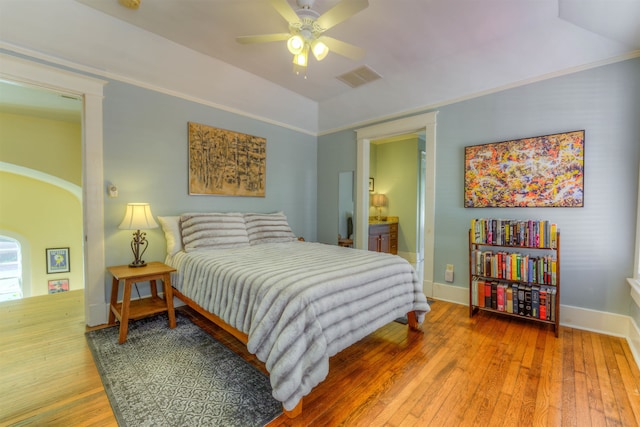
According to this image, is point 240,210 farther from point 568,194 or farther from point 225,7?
point 568,194

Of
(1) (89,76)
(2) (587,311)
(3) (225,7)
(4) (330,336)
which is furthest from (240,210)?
(2) (587,311)

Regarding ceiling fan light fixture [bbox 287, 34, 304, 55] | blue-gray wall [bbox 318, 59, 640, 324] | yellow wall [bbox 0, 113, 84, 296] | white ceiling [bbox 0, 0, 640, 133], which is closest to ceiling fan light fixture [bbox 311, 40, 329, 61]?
ceiling fan light fixture [bbox 287, 34, 304, 55]

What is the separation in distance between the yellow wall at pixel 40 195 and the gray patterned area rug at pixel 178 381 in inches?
122

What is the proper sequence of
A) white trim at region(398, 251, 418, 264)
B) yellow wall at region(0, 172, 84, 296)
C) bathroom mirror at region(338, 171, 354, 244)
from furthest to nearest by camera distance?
1. white trim at region(398, 251, 418, 264)
2. yellow wall at region(0, 172, 84, 296)
3. bathroom mirror at region(338, 171, 354, 244)

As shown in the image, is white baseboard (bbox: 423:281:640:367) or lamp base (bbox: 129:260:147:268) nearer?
white baseboard (bbox: 423:281:640:367)

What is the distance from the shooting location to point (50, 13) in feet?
7.16

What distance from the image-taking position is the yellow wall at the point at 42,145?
12.1ft

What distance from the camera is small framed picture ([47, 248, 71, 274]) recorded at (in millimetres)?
5270

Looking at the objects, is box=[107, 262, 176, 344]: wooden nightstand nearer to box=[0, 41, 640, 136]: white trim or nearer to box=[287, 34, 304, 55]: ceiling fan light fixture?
box=[0, 41, 640, 136]: white trim

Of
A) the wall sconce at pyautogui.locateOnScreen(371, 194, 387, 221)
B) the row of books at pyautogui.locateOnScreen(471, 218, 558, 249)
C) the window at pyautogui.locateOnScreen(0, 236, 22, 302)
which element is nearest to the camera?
the row of books at pyautogui.locateOnScreen(471, 218, 558, 249)

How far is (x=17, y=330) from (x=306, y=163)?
3.90m

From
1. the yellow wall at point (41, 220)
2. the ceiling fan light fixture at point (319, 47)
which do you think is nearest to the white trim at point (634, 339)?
the ceiling fan light fixture at point (319, 47)

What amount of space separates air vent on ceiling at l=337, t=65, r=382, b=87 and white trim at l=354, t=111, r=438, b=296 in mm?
662

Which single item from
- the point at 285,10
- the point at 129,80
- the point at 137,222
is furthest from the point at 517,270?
the point at 129,80
